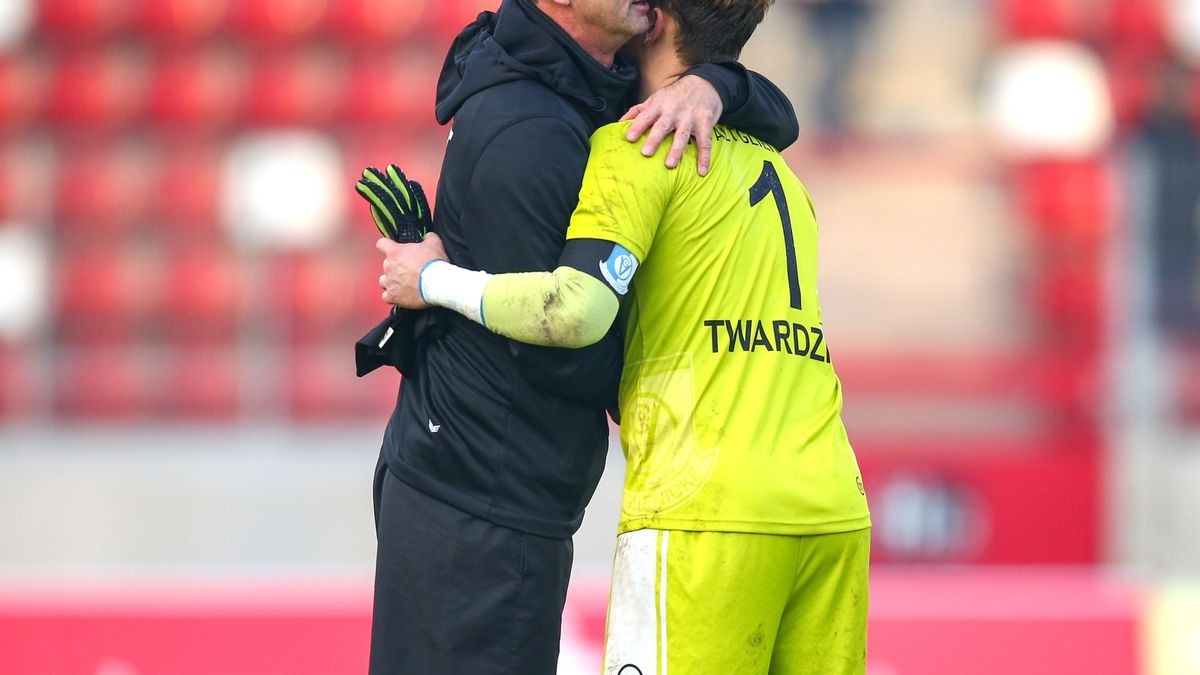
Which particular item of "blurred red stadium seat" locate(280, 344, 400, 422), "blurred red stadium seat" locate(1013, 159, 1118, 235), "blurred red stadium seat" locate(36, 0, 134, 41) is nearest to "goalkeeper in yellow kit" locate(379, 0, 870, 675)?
"blurred red stadium seat" locate(280, 344, 400, 422)

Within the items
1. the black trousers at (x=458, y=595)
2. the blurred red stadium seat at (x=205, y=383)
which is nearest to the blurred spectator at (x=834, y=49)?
the blurred red stadium seat at (x=205, y=383)

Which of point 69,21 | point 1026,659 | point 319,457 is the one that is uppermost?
point 69,21

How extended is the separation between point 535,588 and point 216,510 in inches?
198

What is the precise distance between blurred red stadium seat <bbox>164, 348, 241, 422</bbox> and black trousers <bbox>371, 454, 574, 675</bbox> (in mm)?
4818

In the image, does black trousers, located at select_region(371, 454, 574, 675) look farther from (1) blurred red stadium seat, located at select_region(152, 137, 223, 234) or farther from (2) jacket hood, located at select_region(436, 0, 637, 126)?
(1) blurred red stadium seat, located at select_region(152, 137, 223, 234)

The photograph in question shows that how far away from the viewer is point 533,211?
2475mm

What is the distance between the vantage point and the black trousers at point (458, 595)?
2.55 meters

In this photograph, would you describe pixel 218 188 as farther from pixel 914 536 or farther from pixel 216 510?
pixel 914 536

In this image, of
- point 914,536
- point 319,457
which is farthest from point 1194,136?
point 319,457

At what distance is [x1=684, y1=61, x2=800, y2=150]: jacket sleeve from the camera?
2609 mm

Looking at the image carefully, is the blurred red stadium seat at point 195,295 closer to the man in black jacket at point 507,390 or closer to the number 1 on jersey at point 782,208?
the man in black jacket at point 507,390

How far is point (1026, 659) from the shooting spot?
453 centimetres

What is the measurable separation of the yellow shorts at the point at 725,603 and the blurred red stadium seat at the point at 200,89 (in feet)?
24.9

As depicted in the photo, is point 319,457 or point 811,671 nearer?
point 811,671
